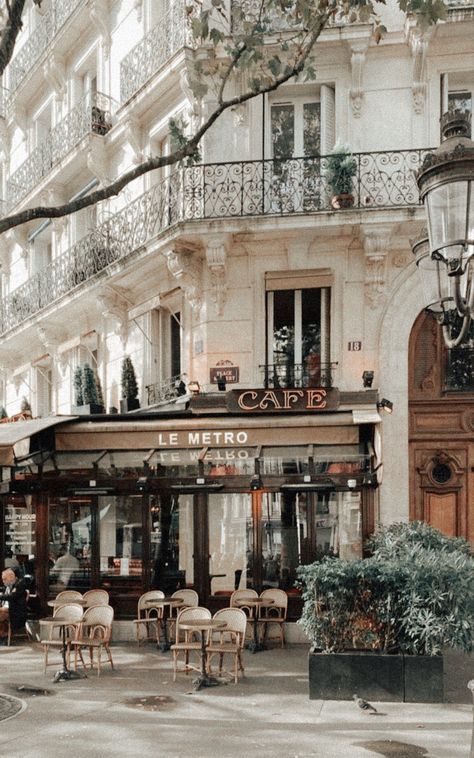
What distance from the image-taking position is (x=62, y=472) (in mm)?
13359

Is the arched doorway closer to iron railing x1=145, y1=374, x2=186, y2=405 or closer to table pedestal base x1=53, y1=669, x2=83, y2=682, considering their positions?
iron railing x1=145, y1=374, x2=186, y2=405

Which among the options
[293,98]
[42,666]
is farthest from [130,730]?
[293,98]

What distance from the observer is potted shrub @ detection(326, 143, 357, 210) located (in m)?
12.2

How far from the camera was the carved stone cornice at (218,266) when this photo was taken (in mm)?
12523

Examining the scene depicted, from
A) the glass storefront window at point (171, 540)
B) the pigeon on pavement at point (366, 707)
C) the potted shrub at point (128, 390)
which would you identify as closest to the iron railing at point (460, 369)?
the glass storefront window at point (171, 540)

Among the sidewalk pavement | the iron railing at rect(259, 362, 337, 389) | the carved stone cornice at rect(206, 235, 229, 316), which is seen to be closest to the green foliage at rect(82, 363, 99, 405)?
the carved stone cornice at rect(206, 235, 229, 316)

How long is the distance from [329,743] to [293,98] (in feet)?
32.7

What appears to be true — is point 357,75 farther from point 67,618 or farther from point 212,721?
point 212,721

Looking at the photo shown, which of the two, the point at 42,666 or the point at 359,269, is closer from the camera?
the point at 42,666

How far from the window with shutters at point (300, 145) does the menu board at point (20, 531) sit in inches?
264

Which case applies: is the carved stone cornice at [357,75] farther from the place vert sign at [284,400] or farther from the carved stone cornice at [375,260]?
the place vert sign at [284,400]

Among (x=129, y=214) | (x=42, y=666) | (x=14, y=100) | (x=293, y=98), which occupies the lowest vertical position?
(x=42, y=666)

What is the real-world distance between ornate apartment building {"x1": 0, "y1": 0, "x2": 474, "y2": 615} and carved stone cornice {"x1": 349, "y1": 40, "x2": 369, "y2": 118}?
29 millimetres

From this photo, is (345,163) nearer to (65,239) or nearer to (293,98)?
(293,98)
